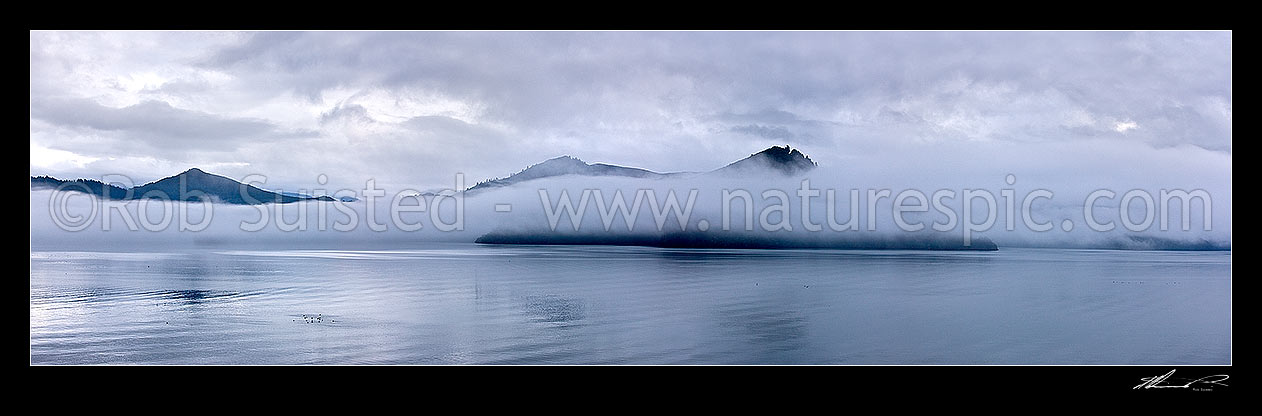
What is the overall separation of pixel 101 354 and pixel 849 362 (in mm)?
15431

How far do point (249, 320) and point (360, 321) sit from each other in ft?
10.5

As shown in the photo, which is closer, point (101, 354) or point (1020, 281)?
point (101, 354)

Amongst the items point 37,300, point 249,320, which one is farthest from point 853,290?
point 37,300

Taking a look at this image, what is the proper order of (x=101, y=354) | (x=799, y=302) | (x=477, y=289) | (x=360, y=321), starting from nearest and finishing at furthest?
(x=101, y=354)
(x=360, y=321)
(x=799, y=302)
(x=477, y=289)

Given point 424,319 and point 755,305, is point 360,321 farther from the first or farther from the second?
point 755,305

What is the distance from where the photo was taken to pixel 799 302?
2983cm

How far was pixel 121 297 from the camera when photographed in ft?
94.4

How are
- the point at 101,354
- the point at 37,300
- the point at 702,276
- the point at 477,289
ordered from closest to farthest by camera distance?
the point at 101,354 → the point at 37,300 → the point at 477,289 → the point at 702,276

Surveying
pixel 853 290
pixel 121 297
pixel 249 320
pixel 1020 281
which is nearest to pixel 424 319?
pixel 249 320

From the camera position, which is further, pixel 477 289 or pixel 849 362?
pixel 477 289

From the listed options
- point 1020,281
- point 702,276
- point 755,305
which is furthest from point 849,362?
point 1020,281

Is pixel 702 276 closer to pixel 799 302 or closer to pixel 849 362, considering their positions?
pixel 799 302

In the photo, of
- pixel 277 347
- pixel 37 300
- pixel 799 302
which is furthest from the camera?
pixel 799 302

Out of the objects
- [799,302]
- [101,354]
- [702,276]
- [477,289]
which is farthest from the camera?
[702,276]
